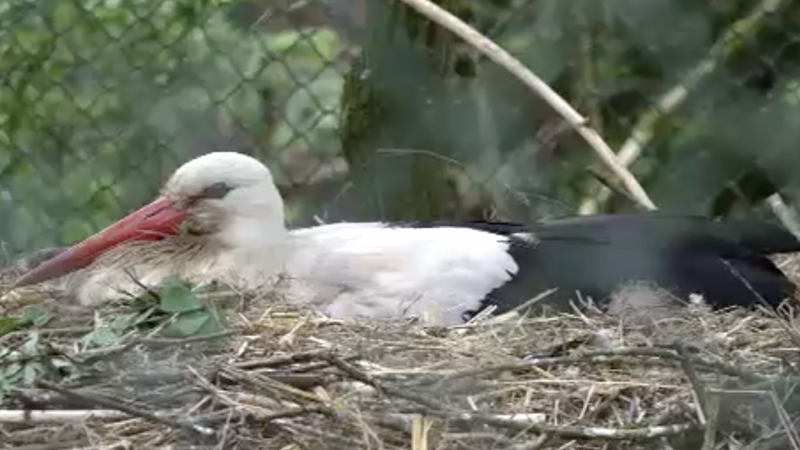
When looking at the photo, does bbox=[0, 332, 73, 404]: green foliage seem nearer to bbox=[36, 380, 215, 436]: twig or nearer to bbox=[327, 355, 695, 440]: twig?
bbox=[36, 380, 215, 436]: twig

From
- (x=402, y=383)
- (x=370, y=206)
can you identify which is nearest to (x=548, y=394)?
(x=402, y=383)

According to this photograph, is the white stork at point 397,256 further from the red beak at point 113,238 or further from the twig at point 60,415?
the twig at point 60,415

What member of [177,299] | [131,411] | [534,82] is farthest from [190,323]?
[534,82]

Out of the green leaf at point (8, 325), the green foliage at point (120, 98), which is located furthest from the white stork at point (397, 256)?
the green foliage at point (120, 98)

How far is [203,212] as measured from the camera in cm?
197

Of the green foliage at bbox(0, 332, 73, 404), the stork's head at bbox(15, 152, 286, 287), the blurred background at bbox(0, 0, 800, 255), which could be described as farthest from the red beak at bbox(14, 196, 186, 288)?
the green foliage at bbox(0, 332, 73, 404)

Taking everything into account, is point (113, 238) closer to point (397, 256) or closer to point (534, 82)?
point (397, 256)

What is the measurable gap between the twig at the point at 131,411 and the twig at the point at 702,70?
1.94ft

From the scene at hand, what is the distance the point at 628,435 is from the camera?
1313 mm

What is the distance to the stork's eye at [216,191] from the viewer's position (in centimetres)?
198

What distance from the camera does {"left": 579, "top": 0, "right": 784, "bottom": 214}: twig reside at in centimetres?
170

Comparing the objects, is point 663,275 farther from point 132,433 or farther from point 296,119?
point 296,119

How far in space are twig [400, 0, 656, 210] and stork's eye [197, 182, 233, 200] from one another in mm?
269

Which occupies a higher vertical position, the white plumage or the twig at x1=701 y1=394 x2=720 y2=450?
the twig at x1=701 y1=394 x2=720 y2=450
